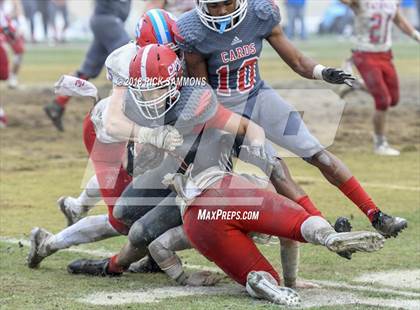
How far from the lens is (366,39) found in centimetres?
1047

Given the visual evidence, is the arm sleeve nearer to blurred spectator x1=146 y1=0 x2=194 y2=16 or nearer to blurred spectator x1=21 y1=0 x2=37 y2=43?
blurred spectator x1=146 y1=0 x2=194 y2=16

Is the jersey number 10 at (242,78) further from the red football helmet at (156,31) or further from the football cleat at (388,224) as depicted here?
the football cleat at (388,224)

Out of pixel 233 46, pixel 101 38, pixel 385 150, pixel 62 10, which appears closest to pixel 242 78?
pixel 233 46

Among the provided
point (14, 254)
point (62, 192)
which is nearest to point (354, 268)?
point (14, 254)

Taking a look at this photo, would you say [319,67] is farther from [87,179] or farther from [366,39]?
[366,39]

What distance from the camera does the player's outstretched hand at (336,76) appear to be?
5870mm

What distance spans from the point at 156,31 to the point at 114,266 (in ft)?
4.41

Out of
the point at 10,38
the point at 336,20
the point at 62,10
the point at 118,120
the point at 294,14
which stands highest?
the point at 118,120

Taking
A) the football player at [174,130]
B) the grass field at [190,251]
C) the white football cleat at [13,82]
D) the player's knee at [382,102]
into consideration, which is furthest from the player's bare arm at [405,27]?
the white football cleat at [13,82]

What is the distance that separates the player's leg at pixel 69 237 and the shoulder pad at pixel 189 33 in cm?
109

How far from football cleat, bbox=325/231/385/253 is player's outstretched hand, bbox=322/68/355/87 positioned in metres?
1.35

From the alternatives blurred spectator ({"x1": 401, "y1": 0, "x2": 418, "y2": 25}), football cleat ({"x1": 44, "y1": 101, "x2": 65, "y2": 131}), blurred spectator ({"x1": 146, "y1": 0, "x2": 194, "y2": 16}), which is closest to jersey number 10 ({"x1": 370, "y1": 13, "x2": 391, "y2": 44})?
blurred spectator ({"x1": 146, "y1": 0, "x2": 194, "y2": 16})

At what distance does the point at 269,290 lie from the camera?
4941 mm

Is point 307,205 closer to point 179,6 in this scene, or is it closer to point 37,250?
point 37,250
